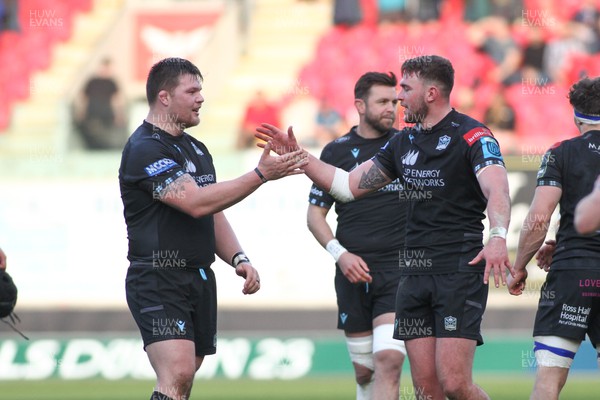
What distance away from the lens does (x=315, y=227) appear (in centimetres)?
922

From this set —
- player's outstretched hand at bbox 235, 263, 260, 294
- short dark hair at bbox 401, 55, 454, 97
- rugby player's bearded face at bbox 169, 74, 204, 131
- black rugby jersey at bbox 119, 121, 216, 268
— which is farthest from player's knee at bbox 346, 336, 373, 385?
rugby player's bearded face at bbox 169, 74, 204, 131

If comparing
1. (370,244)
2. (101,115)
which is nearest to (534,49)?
(101,115)

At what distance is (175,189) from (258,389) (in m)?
7.48

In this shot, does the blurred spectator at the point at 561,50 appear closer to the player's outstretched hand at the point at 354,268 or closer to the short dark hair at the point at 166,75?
the player's outstretched hand at the point at 354,268

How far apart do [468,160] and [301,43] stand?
41.3 ft

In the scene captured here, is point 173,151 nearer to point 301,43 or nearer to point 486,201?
point 486,201

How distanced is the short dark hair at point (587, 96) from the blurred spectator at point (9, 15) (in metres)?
14.3

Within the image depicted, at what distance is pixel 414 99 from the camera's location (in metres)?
7.48

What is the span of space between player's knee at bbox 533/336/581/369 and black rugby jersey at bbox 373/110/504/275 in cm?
64

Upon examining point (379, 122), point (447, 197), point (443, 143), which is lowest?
point (447, 197)

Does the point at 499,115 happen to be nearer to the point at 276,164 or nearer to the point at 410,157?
the point at 410,157

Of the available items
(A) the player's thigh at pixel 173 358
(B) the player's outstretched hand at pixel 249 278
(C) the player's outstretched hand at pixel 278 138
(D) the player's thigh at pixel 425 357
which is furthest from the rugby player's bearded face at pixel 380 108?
(A) the player's thigh at pixel 173 358

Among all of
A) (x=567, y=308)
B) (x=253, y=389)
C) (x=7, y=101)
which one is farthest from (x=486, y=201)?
(x=7, y=101)

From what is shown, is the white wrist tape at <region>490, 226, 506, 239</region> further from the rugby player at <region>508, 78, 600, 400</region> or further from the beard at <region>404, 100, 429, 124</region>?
the beard at <region>404, 100, 429, 124</region>
